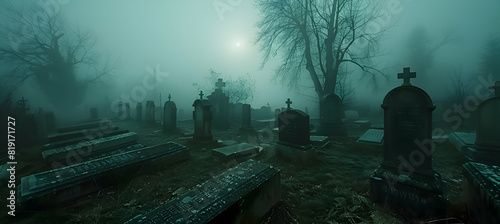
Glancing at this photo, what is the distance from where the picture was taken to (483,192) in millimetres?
2133

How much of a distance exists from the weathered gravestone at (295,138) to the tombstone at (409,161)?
1963 millimetres

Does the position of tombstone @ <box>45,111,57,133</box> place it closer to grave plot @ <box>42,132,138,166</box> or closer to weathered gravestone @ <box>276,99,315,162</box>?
grave plot @ <box>42,132,138,166</box>

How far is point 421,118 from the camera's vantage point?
3.18 metres

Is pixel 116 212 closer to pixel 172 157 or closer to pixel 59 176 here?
pixel 59 176

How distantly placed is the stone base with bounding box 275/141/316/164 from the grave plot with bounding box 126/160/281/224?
222 cm

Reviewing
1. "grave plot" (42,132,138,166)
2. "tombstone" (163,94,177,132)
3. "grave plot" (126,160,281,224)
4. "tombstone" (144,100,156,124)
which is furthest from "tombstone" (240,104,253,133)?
"grave plot" (126,160,281,224)

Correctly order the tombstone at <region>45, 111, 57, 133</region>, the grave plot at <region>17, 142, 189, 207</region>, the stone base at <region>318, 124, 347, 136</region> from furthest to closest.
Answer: the tombstone at <region>45, 111, 57, 133</region>
the stone base at <region>318, 124, 347, 136</region>
the grave plot at <region>17, 142, 189, 207</region>

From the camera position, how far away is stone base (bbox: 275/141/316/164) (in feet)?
16.4

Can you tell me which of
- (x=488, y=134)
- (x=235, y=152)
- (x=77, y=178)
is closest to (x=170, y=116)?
(x=235, y=152)

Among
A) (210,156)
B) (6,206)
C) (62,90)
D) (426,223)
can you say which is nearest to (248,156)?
(210,156)

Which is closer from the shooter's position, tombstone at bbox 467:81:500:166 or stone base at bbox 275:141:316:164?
tombstone at bbox 467:81:500:166

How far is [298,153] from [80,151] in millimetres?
6418

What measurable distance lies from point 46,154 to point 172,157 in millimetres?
3450

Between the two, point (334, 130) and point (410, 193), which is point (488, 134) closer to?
point (410, 193)
